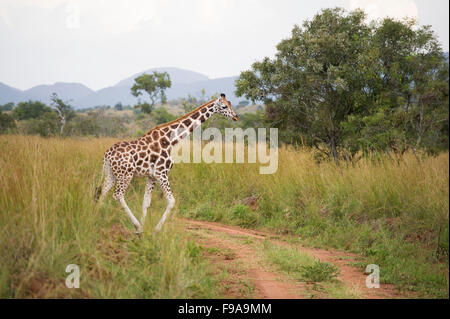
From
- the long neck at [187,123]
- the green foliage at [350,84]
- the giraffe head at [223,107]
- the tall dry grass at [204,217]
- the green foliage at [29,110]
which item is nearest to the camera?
the tall dry grass at [204,217]

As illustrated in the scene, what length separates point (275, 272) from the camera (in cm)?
512

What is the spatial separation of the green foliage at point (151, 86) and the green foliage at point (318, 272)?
29160 millimetres

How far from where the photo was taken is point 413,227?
19.2ft

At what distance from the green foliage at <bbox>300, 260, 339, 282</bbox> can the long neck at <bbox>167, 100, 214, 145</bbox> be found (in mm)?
2740

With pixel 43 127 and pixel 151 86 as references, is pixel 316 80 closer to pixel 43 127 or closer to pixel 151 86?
pixel 43 127

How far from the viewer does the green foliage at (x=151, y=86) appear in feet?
106

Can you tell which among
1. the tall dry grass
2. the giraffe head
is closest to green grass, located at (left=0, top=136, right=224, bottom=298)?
the tall dry grass

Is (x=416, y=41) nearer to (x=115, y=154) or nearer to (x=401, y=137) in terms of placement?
(x=401, y=137)

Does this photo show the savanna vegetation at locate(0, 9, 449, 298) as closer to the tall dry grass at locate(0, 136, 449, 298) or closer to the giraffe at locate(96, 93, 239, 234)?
the tall dry grass at locate(0, 136, 449, 298)

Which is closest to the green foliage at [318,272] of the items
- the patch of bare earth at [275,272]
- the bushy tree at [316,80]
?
the patch of bare earth at [275,272]

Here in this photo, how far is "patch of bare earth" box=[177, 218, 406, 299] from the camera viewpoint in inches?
175

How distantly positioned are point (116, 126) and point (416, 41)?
17.6m

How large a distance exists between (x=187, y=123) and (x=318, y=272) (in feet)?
10.1

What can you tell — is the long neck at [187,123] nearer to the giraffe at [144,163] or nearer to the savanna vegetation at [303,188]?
the giraffe at [144,163]
